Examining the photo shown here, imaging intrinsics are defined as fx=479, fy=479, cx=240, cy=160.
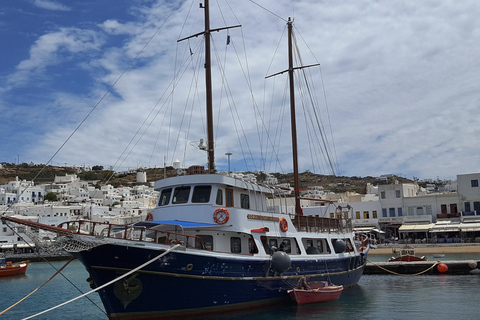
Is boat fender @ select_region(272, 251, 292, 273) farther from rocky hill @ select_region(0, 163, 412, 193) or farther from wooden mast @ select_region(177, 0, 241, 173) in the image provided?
rocky hill @ select_region(0, 163, 412, 193)

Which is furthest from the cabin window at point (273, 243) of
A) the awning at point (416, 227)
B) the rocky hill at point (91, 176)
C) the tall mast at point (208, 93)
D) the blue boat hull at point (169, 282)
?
the rocky hill at point (91, 176)

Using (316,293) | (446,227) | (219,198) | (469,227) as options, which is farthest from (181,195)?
(469,227)

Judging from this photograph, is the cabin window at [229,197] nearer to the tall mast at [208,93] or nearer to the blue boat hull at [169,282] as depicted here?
the tall mast at [208,93]

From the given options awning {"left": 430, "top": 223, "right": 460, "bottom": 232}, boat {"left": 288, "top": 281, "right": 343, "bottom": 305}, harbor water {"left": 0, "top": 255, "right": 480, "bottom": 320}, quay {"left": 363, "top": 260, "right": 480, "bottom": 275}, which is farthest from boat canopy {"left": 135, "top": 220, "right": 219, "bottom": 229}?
awning {"left": 430, "top": 223, "right": 460, "bottom": 232}

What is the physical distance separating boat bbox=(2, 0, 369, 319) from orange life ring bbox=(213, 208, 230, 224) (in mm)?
38

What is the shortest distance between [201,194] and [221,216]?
4.76 ft

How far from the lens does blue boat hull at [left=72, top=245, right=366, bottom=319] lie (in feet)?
50.2

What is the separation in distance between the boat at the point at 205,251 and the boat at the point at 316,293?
46 cm

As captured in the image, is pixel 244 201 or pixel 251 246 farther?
pixel 244 201

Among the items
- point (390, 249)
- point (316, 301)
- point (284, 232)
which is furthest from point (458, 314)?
point (390, 249)

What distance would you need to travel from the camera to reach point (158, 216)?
1955 cm

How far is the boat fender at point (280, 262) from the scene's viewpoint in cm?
1848

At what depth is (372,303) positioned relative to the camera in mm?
21844

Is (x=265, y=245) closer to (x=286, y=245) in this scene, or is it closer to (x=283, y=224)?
(x=283, y=224)
